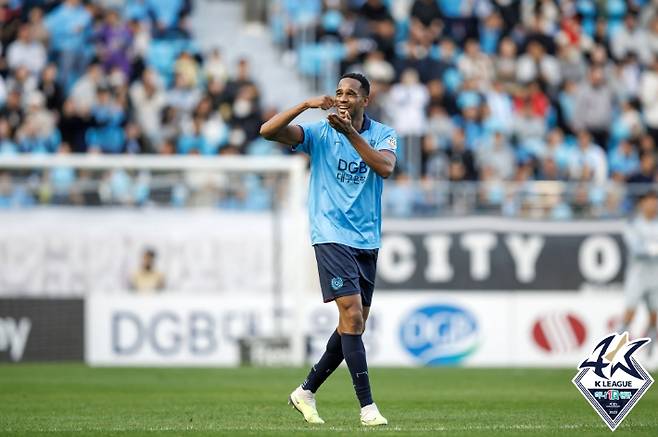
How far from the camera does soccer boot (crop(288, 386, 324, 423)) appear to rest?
10281mm

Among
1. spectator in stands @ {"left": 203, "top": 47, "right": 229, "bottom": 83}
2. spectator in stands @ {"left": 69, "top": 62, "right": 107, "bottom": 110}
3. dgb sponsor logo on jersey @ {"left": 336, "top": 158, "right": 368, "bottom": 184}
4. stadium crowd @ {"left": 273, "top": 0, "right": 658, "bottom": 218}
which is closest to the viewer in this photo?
dgb sponsor logo on jersey @ {"left": 336, "top": 158, "right": 368, "bottom": 184}

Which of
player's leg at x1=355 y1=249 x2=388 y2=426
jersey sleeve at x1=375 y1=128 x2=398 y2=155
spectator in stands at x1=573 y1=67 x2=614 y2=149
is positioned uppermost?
jersey sleeve at x1=375 y1=128 x2=398 y2=155

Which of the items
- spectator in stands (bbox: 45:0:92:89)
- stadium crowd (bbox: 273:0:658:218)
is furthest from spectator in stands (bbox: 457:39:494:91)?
spectator in stands (bbox: 45:0:92:89)

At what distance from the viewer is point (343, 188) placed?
10133 mm

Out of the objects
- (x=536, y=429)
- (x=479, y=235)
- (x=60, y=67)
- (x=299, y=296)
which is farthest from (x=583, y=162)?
(x=536, y=429)

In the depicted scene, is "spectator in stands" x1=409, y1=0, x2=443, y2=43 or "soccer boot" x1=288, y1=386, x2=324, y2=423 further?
"spectator in stands" x1=409, y1=0, x2=443, y2=43

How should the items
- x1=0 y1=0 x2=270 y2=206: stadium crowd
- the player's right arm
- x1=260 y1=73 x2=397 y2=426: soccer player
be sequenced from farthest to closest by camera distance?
x1=0 y1=0 x2=270 y2=206: stadium crowd < x1=260 y1=73 x2=397 y2=426: soccer player < the player's right arm

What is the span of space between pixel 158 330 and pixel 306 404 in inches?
464

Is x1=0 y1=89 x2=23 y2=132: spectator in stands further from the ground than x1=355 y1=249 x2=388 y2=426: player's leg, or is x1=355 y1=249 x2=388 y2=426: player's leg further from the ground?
x1=0 y1=89 x2=23 y2=132: spectator in stands

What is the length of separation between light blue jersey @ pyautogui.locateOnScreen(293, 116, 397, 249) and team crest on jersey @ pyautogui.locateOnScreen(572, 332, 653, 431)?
1.89m

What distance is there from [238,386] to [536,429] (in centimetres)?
657

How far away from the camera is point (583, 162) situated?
2480 centimetres

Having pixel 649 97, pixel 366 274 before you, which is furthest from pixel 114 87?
pixel 366 274

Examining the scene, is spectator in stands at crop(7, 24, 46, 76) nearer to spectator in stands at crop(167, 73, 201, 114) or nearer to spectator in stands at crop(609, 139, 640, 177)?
spectator in stands at crop(167, 73, 201, 114)
